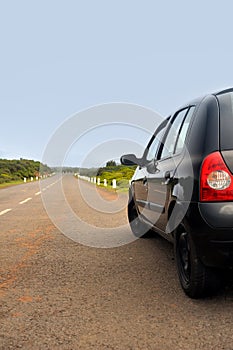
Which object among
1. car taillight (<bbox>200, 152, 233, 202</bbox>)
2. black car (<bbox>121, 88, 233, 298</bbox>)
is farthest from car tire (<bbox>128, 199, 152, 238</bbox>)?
car taillight (<bbox>200, 152, 233, 202</bbox>)

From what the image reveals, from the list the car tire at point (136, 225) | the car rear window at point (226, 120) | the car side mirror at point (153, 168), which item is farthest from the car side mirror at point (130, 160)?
the car rear window at point (226, 120)

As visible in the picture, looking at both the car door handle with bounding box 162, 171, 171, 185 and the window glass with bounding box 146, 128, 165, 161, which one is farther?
the window glass with bounding box 146, 128, 165, 161

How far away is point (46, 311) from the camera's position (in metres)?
3.00

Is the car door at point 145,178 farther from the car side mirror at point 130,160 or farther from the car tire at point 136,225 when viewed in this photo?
the car tire at point 136,225

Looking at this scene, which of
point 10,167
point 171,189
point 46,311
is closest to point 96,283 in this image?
point 46,311

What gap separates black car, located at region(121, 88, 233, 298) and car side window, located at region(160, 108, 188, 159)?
0.13 meters

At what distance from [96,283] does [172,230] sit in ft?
3.01

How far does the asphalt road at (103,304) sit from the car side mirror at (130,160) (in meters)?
1.20

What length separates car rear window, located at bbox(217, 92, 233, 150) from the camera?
2855mm

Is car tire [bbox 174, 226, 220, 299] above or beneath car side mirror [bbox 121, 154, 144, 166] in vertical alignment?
beneath

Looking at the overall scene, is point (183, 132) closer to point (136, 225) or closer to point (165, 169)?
point (165, 169)

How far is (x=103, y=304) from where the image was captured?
3145 millimetres

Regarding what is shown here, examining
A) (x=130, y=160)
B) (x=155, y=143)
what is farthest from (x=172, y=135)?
(x=130, y=160)

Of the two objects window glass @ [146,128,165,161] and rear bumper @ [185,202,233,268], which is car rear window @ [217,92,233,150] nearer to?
rear bumper @ [185,202,233,268]
